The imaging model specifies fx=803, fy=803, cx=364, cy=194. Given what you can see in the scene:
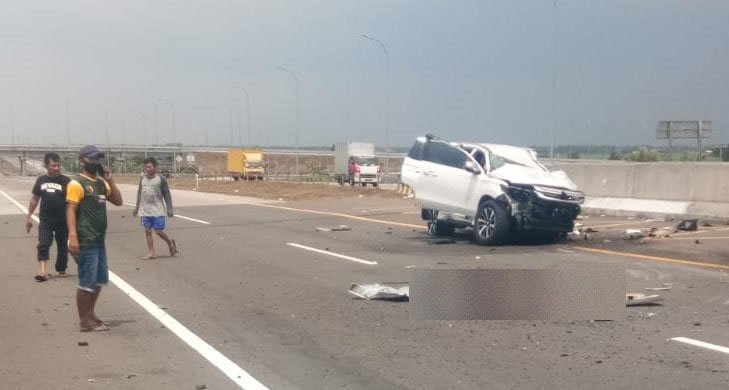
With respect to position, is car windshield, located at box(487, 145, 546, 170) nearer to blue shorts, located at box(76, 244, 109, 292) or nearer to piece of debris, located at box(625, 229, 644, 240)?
piece of debris, located at box(625, 229, 644, 240)

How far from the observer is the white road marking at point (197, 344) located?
6375 mm

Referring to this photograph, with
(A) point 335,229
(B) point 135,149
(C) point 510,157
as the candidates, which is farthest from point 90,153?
(B) point 135,149

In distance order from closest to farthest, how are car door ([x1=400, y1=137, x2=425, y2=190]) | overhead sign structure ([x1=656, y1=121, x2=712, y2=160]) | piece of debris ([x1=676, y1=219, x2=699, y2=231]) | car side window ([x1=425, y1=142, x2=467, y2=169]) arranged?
car side window ([x1=425, y1=142, x2=467, y2=169]) → piece of debris ([x1=676, y1=219, x2=699, y2=231]) → car door ([x1=400, y1=137, x2=425, y2=190]) → overhead sign structure ([x1=656, y1=121, x2=712, y2=160])

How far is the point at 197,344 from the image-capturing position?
7.64 meters

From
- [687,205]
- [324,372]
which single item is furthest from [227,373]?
[687,205]

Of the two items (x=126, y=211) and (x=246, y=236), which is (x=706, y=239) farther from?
(x=126, y=211)

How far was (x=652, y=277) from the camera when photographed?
11.0 meters

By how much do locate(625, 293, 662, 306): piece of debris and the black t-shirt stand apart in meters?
8.21

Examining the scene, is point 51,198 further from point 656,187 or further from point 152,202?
point 656,187

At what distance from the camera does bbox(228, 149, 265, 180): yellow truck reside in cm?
7006

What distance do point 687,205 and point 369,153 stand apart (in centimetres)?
4136

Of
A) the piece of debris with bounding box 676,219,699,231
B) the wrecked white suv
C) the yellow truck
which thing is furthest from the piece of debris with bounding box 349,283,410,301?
the yellow truck

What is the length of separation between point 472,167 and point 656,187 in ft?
21.4

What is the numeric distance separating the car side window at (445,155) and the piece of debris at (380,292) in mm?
5792
